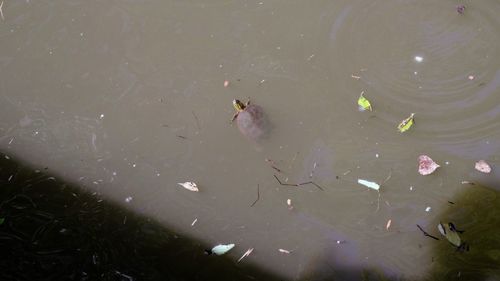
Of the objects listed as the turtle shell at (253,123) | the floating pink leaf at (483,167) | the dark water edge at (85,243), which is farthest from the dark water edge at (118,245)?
the turtle shell at (253,123)

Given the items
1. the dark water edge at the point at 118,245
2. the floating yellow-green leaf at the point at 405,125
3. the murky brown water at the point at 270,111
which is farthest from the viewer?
the floating yellow-green leaf at the point at 405,125

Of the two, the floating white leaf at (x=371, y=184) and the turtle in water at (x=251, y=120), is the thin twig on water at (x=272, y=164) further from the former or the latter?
the floating white leaf at (x=371, y=184)

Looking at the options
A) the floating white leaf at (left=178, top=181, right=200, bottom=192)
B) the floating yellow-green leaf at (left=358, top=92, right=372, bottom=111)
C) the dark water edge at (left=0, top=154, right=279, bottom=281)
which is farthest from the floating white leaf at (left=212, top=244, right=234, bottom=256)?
the floating yellow-green leaf at (left=358, top=92, right=372, bottom=111)

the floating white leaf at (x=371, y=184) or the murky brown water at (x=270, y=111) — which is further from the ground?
the murky brown water at (x=270, y=111)

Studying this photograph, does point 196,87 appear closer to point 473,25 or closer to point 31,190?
point 31,190

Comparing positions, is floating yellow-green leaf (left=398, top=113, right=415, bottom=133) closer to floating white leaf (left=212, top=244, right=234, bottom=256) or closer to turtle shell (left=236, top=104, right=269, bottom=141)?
Answer: turtle shell (left=236, top=104, right=269, bottom=141)

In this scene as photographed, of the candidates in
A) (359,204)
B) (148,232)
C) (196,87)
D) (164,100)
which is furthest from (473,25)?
(148,232)
